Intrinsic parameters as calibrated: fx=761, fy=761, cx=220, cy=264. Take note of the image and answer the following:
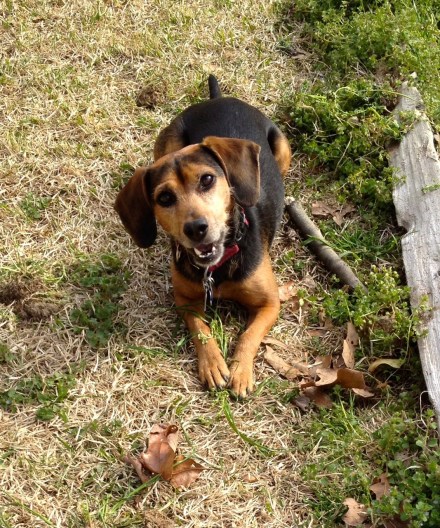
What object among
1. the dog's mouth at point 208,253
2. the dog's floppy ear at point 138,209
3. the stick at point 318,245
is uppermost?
the dog's floppy ear at point 138,209

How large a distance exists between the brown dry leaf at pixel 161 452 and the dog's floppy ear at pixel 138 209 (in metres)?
1.31

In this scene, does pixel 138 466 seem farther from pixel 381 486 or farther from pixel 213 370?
pixel 381 486

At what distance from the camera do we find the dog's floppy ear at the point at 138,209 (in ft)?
16.6

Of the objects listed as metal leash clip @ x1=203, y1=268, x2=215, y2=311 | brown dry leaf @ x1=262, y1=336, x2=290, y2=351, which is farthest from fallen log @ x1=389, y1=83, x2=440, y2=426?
metal leash clip @ x1=203, y1=268, x2=215, y2=311

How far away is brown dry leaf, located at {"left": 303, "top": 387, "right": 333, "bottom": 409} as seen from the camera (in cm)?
487

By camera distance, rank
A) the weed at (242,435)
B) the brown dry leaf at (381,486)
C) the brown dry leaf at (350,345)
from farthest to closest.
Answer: the brown dry leaf at (350,345)
the weed at (242,435)
the brown dry leaf at (381,486)

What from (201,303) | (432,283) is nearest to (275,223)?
(201,303)

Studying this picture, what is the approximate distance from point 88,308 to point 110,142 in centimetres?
185

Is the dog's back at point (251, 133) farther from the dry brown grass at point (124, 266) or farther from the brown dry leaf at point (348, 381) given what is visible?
the brown dry leaf at point (348, 381)

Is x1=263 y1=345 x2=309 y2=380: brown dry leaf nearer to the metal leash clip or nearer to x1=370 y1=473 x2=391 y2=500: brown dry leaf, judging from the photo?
the metal leash clip

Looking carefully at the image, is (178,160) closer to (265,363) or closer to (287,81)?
(265,363)

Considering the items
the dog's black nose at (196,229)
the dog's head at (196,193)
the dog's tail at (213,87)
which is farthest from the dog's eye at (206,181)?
the dog's tail at (213,87)

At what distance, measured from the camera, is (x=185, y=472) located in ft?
14.8

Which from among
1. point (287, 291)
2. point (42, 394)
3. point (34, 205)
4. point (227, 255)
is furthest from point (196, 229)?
point (34, 205)
